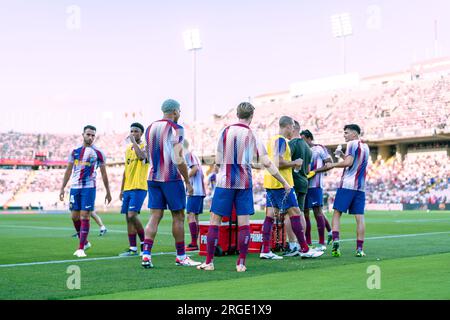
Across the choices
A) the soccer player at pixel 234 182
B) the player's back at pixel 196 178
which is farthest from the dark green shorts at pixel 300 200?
the soccer player at pixel 234 182

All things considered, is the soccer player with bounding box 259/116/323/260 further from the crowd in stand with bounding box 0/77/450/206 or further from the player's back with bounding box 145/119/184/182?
the crowd in stand with bounding box 0/77/450/206

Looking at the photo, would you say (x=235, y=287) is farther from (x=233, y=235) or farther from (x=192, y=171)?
(x=192, y=171)

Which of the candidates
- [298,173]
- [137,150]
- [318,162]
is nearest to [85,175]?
[137,150]

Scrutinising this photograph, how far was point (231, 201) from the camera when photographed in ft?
27.3

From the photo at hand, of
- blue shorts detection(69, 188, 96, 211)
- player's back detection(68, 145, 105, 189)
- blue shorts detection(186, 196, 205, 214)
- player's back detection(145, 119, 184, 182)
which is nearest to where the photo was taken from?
player's back detection(145, 119, 184, 182)

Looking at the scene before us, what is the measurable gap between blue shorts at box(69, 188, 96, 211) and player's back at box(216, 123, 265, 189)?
3.41 metres

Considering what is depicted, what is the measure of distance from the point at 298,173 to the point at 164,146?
3118 millimetres

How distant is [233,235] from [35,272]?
378 cm

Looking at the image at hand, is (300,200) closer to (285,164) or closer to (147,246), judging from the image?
(285,164)

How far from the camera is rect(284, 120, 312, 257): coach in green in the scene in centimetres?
1041

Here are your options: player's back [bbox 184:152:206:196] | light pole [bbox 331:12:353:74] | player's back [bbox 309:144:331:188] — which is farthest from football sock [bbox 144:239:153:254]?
light pole [bbox 331:12:353:74]

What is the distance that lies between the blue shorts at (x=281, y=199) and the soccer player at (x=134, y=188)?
6.95ft

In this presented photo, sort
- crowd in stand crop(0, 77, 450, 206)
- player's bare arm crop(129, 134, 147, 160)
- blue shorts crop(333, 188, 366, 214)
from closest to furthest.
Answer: player's bare arm crop(129, 134, 147, 160)
blue shorts crop(333, 188, 366, 214)
crowd in stand crop(0, 77, 450, 206)

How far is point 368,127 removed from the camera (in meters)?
59.5
